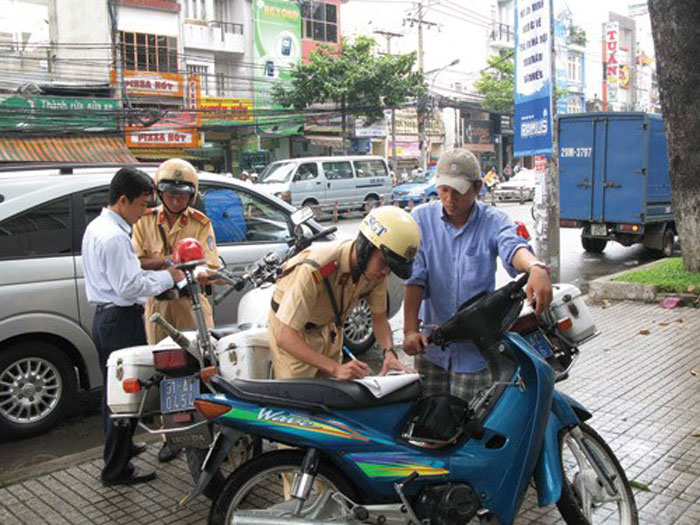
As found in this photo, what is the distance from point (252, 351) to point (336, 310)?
19.4 inches

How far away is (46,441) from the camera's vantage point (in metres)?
4.83

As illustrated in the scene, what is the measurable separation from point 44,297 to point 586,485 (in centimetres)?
355

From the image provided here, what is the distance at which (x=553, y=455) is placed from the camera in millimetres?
2809

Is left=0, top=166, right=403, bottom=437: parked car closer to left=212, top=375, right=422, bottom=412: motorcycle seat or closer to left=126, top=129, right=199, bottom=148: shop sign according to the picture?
left=212, top=375, right=422, bottom=412: motorcycle seat

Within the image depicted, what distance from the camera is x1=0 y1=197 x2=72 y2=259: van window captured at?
15.4 ft

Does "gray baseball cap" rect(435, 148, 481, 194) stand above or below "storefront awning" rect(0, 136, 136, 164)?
below

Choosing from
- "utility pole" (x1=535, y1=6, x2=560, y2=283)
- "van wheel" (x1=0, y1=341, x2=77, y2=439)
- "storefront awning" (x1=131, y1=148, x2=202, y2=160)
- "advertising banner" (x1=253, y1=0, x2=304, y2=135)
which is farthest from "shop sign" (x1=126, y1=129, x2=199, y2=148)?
"van wheel" (x1=0, y1=341, x2=77, y2=439)

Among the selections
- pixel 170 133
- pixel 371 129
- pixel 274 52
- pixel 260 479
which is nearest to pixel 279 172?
pixel 170 133

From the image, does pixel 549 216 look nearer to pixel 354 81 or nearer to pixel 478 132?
pixel 354 81

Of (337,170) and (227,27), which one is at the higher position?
(227,27)

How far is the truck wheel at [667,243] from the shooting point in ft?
44.1

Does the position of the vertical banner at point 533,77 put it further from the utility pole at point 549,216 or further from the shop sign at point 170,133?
the shop sign at point 170,133

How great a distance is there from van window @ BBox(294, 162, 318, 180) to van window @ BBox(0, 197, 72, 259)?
17570 millimetres

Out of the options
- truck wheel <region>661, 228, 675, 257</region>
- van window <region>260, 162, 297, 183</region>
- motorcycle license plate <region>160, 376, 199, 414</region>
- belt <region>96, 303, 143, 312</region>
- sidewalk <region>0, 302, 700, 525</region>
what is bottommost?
sidewalk <region>0, 302, 700, 525</region>
